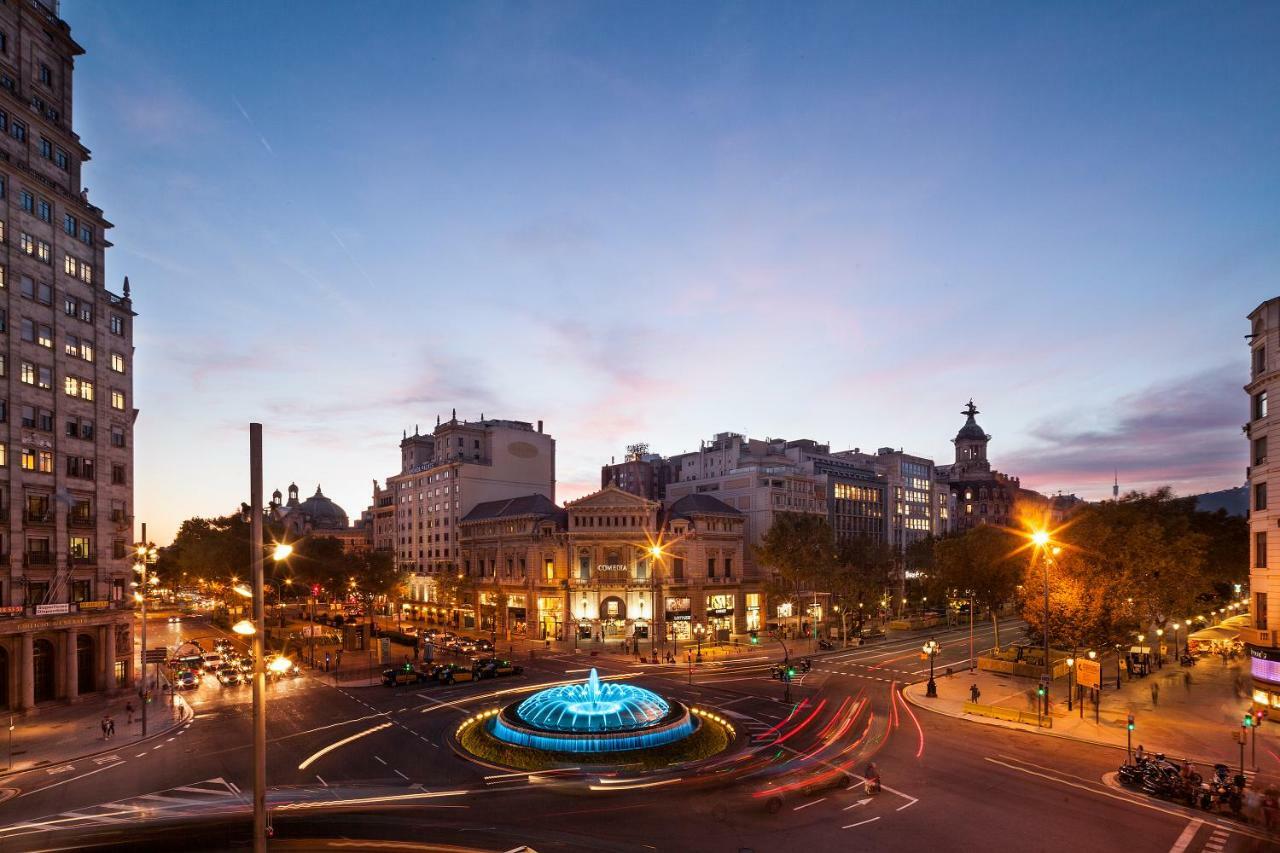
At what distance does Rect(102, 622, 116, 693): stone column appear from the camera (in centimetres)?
5347

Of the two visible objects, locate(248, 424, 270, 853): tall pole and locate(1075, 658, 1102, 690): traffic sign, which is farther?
locate(1075, 658, 1102, 690): traffic sign

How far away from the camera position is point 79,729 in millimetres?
43469

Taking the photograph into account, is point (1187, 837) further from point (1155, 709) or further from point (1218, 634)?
point (1218, 634)

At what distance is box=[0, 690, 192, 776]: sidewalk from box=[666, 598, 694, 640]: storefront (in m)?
47.1

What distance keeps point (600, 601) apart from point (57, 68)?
2647 inches

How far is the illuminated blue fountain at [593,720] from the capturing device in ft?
119

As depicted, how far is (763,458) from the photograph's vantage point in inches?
4707

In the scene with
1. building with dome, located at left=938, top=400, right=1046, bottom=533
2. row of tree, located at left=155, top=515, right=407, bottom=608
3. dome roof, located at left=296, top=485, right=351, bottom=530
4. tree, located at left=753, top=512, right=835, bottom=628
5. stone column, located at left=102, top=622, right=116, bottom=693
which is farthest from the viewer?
dome roof, located at left=296, top=485, right=351, bottom=530

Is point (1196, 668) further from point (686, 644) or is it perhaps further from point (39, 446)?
point (39, 446)

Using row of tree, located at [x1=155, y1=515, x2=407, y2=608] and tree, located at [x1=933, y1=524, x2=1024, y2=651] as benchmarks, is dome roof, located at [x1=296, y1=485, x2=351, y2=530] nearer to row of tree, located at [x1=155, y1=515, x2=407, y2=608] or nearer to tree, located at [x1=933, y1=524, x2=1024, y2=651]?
row of tree, located at [x1=155, y1=515, x2=407, y2=608]

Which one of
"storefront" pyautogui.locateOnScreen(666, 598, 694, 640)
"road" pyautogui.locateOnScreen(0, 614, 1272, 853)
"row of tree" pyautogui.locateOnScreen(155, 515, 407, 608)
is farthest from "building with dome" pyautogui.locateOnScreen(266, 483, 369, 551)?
"road" pyautogui.locateOnScreen(0, 614, 1272, 853)

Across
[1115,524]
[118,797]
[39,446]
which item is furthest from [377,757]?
[1115,524]

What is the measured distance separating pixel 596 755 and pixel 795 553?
46.1 m

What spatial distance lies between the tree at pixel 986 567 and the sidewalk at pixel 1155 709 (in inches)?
366
